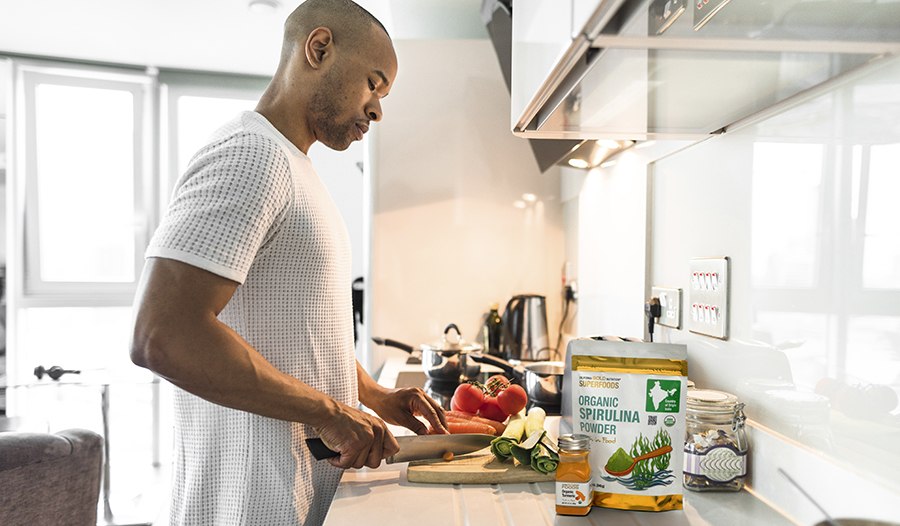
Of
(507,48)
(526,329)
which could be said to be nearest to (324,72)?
(507,48)

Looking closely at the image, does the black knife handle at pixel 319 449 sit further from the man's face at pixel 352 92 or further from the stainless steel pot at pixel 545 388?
the stainless steel pot at pixel 545 388

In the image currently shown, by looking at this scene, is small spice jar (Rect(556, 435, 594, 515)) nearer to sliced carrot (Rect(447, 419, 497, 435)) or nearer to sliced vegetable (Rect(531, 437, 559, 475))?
sliced vegetable (Rect(531, 437, 559, 475))

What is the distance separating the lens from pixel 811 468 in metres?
0.70

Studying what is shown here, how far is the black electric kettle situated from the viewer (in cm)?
213

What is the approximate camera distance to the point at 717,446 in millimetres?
813

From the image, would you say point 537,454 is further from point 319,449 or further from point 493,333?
point 493,333

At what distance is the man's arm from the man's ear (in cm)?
43

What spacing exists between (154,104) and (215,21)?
956mm

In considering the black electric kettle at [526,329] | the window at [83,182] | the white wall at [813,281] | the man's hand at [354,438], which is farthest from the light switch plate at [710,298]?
the window at [83,182]

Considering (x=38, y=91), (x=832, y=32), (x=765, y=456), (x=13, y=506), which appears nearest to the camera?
(x=832, y=32)

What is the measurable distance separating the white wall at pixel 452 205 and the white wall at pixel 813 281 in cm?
A: 116

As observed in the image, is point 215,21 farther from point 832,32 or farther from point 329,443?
point 832,32

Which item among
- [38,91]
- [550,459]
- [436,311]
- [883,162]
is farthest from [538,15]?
[38,91]

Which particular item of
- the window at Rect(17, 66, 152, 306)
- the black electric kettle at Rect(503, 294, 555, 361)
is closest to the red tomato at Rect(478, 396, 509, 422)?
the black electric kettle at Rect(503, 294, 555, 361)
